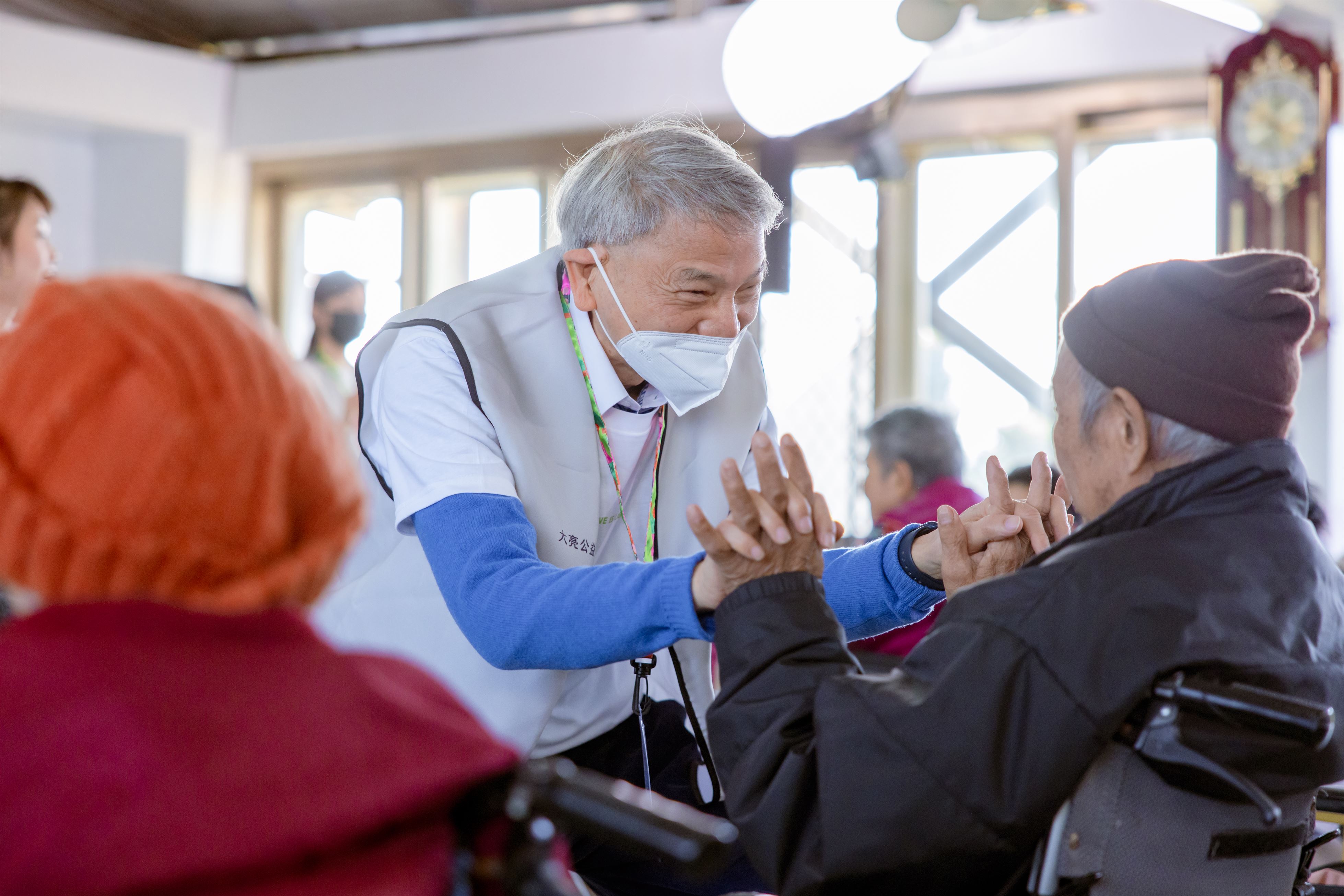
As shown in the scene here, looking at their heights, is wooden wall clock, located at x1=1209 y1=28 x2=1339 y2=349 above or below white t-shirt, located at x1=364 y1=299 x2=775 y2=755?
above

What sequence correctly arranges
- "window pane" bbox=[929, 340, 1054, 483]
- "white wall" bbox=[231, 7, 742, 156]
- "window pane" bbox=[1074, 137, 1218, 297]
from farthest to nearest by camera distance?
1. "white wall" bbox=[231, 7, 742, 156]
2. "window pane" bbox=[929, 340, 1054, 483]
3. "window pane" bbox=[1074, 137, 1218, 297]

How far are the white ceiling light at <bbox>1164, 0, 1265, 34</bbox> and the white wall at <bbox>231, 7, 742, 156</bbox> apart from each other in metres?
1.84

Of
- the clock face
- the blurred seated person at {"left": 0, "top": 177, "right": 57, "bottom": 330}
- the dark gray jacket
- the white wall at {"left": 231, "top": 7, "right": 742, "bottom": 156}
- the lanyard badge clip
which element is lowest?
the lanyard badge clip

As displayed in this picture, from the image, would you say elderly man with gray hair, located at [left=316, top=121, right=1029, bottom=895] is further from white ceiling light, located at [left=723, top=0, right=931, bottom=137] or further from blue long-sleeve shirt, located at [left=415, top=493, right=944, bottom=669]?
white ceiling light, located at [left=723, top=0, right=931, bottom=137]

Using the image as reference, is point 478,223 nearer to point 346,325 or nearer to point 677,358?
point 346,325

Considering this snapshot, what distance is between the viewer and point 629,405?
1.85m

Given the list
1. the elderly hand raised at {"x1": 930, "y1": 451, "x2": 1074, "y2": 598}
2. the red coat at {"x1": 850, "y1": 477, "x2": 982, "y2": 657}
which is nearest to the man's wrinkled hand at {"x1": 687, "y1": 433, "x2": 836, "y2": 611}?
the elderly hand raised at {"x1": 930, "y1": 451, "x2": 1074, "y2": 598}

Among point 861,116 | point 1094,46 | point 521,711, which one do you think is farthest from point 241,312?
point 1094,46

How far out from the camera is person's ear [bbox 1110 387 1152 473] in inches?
49.5

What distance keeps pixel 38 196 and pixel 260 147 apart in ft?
10.4

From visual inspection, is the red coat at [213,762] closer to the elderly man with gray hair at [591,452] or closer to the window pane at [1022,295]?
the elderly man with gray hair at [591,452]

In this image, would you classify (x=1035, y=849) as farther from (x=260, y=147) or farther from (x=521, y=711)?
(x=260, y=147)

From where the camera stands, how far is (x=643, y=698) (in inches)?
69.1

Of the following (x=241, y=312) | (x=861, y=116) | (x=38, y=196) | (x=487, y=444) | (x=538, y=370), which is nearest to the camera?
(x=241, y=312)
